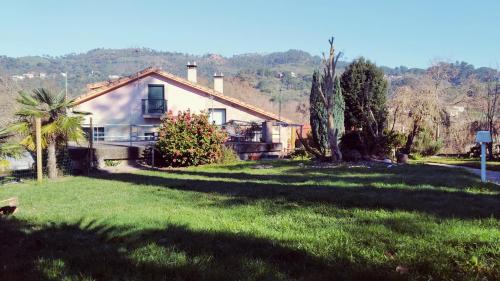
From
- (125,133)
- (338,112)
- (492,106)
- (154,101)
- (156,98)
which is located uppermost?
(156,98)

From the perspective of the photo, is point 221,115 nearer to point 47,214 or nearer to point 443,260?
point 47,214

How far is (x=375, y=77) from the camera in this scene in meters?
25.9

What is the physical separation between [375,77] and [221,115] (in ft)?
46.0

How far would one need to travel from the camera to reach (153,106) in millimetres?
36906

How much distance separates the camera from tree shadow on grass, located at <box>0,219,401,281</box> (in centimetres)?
337

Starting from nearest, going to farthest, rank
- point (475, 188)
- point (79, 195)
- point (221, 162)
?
point (475, 188)
point (79, 195)
point (221, 162)

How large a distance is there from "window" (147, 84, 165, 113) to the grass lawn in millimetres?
29314

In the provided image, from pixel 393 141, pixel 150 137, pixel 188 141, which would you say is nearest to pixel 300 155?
pixel 393 141

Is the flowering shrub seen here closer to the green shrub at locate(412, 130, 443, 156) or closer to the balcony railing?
the green shrub at locate(412, 130, 443, 156)

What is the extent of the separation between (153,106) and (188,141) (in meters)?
22.8

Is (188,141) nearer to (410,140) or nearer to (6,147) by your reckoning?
(6,147)

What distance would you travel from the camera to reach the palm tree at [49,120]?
11969 millimetres

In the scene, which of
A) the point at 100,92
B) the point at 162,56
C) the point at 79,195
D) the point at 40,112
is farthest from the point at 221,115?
the point at 162,56

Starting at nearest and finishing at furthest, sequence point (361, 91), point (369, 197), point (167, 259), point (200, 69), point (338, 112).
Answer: point (167, 259) < point (369, 197) < point (338, 112) < point (361, 91) < point (200, 69)
